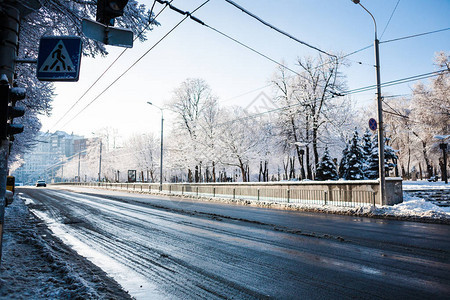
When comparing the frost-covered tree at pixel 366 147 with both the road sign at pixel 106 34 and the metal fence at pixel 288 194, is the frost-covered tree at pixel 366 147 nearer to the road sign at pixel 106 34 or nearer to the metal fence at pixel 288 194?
the metal fence at pixel 288 194

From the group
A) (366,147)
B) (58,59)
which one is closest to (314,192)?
(58,59)

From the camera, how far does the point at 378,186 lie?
48.9ft

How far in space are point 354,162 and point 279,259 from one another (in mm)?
26915

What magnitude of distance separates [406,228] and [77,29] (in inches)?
483

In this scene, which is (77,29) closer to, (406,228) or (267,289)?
(267,289)

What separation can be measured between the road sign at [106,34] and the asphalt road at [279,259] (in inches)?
152

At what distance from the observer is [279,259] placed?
5.49 metres

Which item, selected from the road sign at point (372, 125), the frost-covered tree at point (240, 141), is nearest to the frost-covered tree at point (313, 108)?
the frost-covered tree at point (240, 141)

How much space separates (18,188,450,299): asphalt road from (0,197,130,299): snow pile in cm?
57

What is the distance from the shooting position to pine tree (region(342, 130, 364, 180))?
29109 millimetres

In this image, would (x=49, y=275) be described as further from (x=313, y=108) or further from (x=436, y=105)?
(x=436, y=105)

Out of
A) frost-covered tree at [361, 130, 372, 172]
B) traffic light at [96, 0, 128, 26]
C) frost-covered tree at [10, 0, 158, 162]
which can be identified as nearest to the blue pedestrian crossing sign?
traffic light at [96, 0, 128, 26]

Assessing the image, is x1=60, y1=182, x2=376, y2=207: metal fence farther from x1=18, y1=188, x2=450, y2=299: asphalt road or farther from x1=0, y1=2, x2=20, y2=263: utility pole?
x1=0, y1=2, x2=20, y2=263: utility pole

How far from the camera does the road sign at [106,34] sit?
437cm
